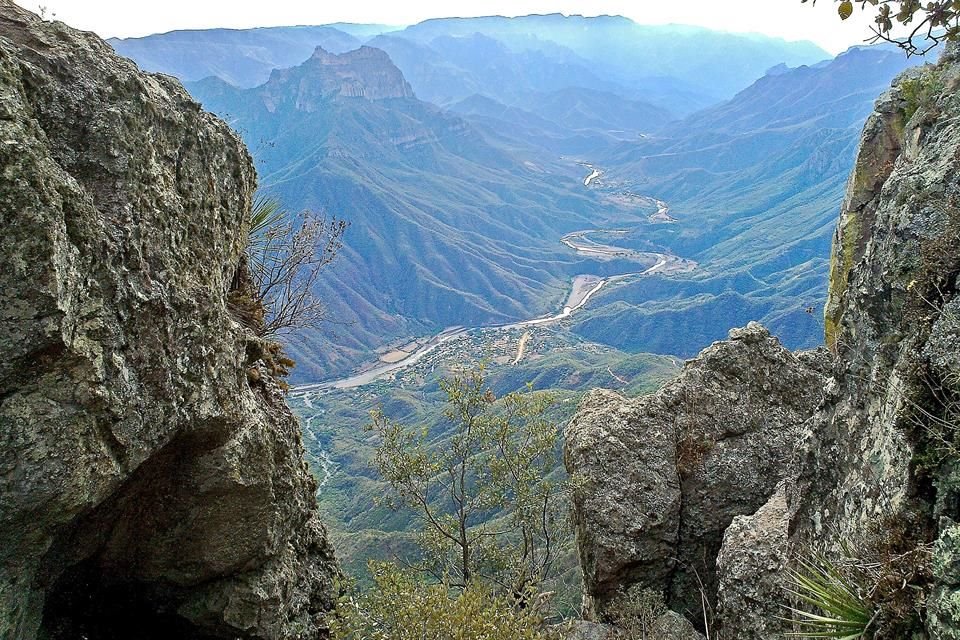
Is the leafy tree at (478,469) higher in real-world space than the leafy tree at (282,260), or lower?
lower

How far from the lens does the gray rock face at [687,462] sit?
12.4m

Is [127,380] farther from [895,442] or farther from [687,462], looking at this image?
[687,462]

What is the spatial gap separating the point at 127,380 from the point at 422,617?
418 centimetres

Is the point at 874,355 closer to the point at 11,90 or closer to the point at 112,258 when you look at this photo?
the point at 112,258

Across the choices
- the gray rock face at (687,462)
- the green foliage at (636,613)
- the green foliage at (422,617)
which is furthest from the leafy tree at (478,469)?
the green foliage at (422,617)

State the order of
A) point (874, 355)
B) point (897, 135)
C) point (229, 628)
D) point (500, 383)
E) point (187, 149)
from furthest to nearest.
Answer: point (500, 383), point (897, 135), point (229, 628), point (187, 149), point (874, 355)

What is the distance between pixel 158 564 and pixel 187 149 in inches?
202

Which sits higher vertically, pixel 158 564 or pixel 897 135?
pixel 897 135

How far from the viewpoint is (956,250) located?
622cm

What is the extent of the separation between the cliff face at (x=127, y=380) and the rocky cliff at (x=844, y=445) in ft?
20.5

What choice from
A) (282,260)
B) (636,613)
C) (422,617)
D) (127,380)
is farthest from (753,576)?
(282,260)

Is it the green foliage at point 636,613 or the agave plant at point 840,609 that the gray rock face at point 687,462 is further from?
the agave plant at point 840,609

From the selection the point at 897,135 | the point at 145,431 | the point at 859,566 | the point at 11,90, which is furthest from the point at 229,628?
the point at 897,135

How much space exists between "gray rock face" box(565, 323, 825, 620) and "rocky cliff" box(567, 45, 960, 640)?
31 millimetres
